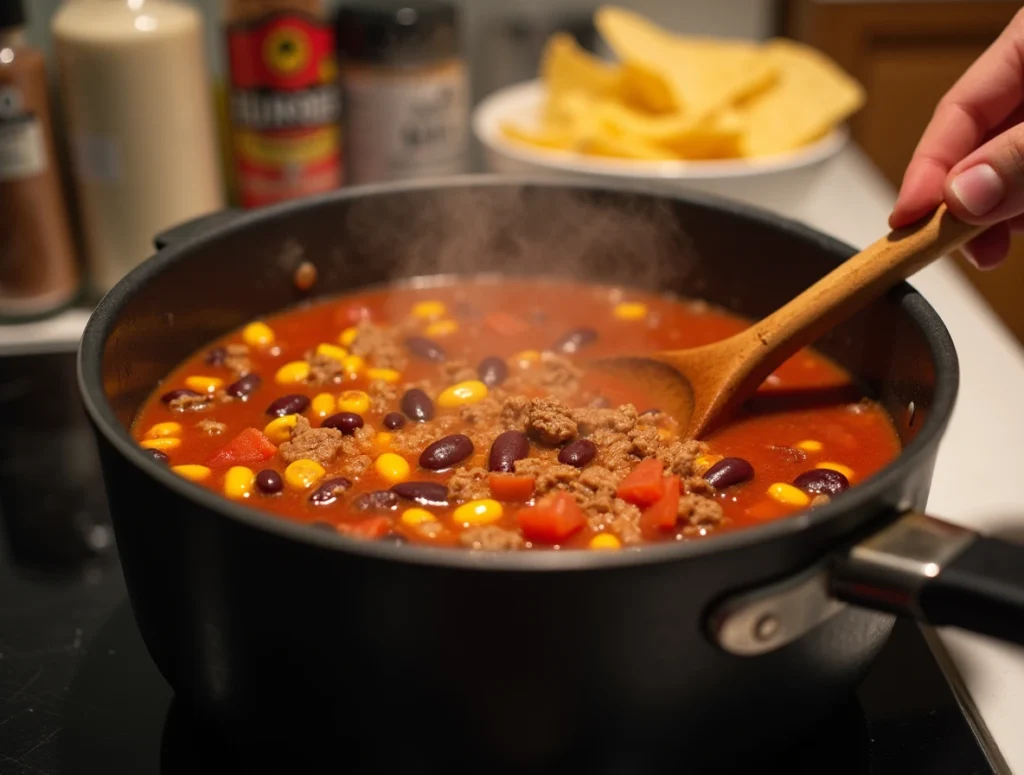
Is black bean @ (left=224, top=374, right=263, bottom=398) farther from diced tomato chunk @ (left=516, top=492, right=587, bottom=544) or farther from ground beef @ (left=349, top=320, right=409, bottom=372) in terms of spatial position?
diced tomato chunk @ (left=516, top=492, right=587, bottom=544)

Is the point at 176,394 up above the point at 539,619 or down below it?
below

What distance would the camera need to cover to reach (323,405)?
5.47 feet

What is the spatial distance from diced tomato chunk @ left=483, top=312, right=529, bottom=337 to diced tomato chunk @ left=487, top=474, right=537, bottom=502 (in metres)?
0.59

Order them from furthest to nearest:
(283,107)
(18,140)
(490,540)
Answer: (283,107) < (18,140) < (490,540)

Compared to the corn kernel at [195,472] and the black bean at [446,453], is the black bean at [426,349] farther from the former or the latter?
the corn kernel at [195,472]

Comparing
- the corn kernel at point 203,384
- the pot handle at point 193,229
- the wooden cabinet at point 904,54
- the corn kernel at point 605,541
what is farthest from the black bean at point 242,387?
the wooden cabinet at point 904,54

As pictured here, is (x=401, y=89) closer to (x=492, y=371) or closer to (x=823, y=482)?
(x=492, y=371)

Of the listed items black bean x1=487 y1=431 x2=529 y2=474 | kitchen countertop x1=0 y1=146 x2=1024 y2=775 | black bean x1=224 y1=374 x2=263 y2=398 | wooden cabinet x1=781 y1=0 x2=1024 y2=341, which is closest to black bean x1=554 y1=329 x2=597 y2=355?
black bean x1=487 y1=431 x2=529 y2=474

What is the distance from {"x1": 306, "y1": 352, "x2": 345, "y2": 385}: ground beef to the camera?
176cm

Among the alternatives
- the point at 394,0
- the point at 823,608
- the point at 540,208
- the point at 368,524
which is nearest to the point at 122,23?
the point at 394,0

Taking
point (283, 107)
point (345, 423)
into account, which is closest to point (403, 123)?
point (283, 107)

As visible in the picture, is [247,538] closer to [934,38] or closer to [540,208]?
[540,208]

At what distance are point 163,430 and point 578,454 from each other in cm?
60

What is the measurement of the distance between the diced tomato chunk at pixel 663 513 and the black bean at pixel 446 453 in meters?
0.29
